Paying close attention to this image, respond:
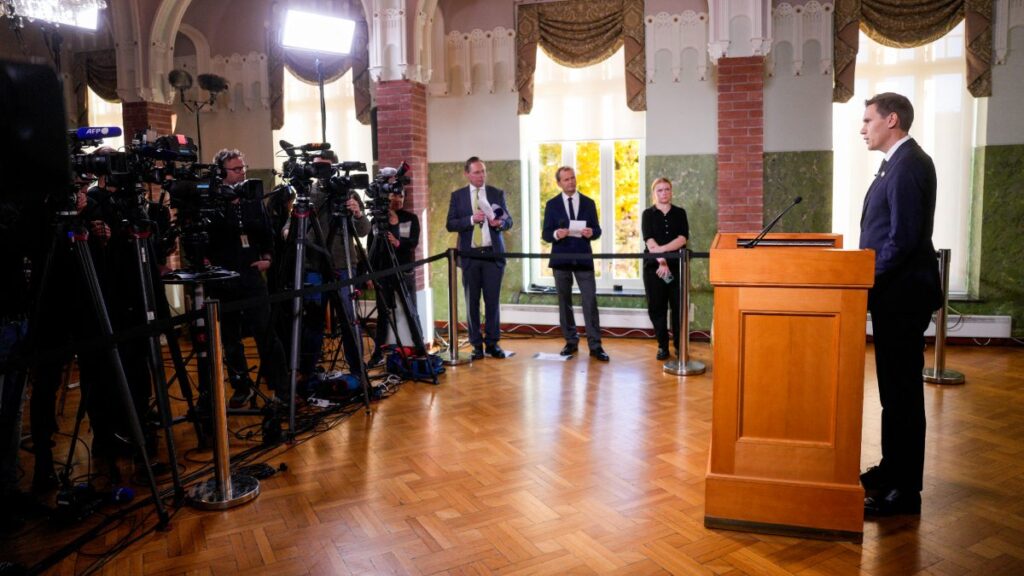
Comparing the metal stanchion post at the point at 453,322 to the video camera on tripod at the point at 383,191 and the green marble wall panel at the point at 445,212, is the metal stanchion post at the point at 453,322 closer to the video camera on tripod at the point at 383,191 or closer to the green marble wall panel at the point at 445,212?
the video camera on tripod at the point at 383,191

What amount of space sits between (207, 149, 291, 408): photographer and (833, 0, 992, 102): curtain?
4870 millimetres

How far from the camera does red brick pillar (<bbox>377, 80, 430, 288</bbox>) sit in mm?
6750

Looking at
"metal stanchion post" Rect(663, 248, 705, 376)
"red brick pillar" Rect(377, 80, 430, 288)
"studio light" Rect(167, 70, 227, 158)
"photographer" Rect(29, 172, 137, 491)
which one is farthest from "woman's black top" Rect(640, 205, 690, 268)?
"studio light" Rect(167, 70, 227, 158)

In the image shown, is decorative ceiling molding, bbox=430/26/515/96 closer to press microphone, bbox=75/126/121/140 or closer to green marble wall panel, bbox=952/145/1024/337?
green marble wall panel, bbox=952/145/1024/337

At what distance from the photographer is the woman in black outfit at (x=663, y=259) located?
19.7ft

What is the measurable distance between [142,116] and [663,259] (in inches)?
213

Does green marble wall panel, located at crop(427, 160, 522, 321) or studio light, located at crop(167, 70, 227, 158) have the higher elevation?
studio light, located at crop(167, 70, 227, 158)

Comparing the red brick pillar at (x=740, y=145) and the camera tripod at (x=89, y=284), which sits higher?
the red brick pillar at (x=740, y=145)

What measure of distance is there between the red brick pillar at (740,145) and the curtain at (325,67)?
134 inches

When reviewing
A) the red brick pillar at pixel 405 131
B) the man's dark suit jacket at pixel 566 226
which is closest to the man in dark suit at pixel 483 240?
the man's dark suit jacket at pixel 566 226

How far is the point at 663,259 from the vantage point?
602 cm

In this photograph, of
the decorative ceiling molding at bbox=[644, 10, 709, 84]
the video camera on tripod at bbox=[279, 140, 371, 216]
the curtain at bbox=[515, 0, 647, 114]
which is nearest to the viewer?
the video camera on tripod at bbox=[279, 140, 371, 216]

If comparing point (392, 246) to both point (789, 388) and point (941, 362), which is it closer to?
point (789, 388)

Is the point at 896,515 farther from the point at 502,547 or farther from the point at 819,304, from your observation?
the point at 502,547
